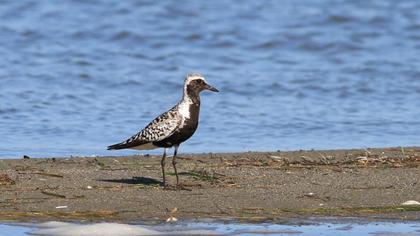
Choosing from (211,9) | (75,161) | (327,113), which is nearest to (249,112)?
(327,113)

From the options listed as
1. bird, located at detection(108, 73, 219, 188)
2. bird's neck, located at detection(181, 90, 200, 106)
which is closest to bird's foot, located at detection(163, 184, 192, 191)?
bird, located at detection(108, 73, 219, 188)

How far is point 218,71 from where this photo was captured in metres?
20.0

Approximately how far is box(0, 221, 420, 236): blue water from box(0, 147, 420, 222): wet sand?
276 mm

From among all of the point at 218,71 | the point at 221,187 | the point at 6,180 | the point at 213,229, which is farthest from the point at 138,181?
the point at 218,71

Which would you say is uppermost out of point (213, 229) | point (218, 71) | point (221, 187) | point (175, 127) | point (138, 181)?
point (218, 71)

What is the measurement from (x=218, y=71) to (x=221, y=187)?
9716 mm

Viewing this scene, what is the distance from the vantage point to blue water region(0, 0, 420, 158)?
1445cm

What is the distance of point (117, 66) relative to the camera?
20.4m

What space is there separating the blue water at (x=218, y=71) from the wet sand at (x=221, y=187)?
4.11ft

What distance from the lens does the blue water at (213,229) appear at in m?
8.55

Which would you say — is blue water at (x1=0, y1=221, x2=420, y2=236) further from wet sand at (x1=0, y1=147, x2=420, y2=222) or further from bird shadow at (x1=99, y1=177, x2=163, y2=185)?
bird shadow at (x1=99, y1=177, x2=163, y2=185)

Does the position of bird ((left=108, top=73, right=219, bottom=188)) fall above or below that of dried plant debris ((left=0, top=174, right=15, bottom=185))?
above

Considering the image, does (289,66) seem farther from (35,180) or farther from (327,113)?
(35,180)

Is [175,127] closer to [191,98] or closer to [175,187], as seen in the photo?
[191,98]
